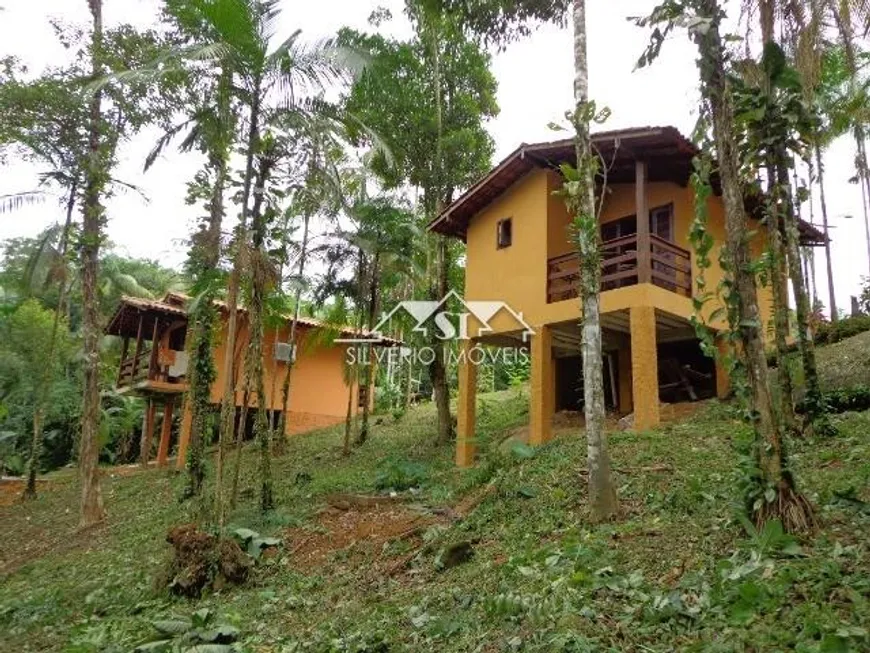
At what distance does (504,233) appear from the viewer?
13945 millimetres

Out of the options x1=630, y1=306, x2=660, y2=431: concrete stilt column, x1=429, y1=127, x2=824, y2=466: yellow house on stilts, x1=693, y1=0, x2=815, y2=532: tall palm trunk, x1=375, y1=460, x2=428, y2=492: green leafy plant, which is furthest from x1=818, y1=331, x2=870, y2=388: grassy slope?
x1=375, y1=460, x2=428, y2=492: green leafy plant

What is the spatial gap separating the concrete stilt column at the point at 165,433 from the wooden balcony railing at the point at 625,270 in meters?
14.4

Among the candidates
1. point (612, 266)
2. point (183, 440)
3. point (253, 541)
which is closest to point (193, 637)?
point (253, 541)

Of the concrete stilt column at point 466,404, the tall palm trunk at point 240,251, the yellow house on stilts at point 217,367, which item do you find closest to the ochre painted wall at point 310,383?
the yellow house on stilts at point 217,367

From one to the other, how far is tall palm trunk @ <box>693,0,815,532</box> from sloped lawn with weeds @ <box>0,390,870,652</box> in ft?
0.86

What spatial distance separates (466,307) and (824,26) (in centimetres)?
825

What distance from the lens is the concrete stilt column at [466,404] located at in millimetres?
12891

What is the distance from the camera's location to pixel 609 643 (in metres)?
3.97

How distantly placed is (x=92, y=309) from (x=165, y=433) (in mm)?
9401

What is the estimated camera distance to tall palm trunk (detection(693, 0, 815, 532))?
4820 millimetres

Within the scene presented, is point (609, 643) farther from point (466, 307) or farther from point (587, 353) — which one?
point (466, 307)

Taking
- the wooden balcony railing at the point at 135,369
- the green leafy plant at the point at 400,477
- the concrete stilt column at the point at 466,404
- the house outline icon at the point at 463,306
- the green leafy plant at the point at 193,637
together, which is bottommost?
the green leafy plant at the point at 193,637

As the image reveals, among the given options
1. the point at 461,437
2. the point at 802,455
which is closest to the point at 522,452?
the point at 461,437

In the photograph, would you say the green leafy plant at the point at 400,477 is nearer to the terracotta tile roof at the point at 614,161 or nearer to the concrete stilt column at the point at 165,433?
the terracotta tile roof at the point at 614,161
